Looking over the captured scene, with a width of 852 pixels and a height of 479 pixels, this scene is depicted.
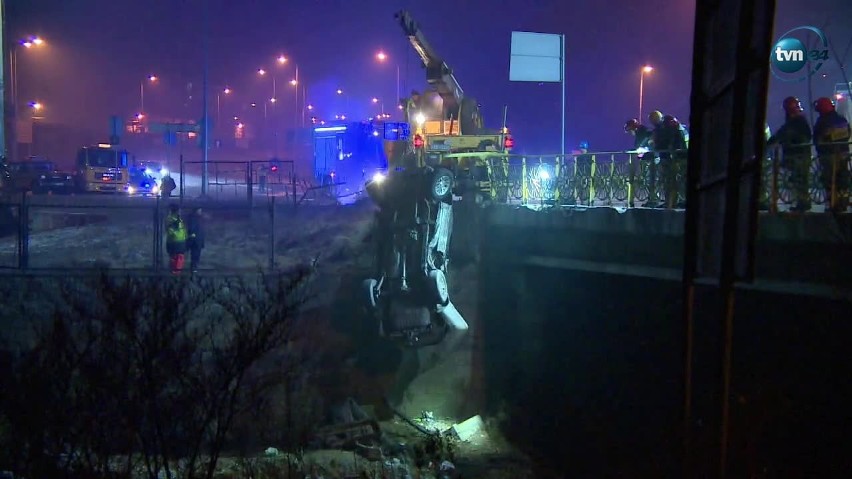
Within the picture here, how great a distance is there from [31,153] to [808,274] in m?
55.7

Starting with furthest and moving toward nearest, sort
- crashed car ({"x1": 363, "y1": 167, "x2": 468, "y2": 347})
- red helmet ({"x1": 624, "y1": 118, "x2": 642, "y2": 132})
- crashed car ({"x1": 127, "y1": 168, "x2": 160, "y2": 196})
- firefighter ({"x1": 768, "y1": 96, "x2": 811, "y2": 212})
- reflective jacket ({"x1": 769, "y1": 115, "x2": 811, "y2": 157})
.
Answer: crashed car ({"x1": 127, "y1": 168, "x2": 160, "y2": 196}), crashed car ({"x1": 363, "y1": 167, "x2": 468, "y2": 347}), red helmet ({"x1": 624, "y1": 118, "x2": 642, "y2": 132}), reflective jacket ({"x1": 769, "y1": 115, "x2": 811, "y2": 157}), firefighter ({"x1": 768, "y1": 96, "x2": 811, "y2": 212})

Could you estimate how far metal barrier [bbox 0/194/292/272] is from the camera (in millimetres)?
17672

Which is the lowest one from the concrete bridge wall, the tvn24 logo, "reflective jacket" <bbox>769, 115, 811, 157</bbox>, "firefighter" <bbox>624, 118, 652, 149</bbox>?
the concrete bridge wall

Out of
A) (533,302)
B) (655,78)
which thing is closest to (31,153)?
(655,78)

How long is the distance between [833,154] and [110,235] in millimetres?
19426

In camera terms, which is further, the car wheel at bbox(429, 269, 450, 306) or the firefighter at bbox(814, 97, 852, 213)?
the car wheel at bbox(429, 269, 450, 306)

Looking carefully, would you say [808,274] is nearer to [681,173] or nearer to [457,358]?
[681,173]

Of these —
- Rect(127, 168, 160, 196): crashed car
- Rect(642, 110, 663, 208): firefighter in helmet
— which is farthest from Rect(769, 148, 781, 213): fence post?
Rect(127, 168, 160, 196): crashed car

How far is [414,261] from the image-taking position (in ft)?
55.2

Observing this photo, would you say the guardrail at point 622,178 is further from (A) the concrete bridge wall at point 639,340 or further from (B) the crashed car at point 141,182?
(B) the crashed car at point 141,182

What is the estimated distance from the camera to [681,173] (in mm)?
11594

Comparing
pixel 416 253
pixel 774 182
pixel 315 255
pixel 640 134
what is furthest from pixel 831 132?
pixel 315 255

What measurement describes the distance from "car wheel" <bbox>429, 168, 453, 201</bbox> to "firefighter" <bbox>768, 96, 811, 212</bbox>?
7718mm

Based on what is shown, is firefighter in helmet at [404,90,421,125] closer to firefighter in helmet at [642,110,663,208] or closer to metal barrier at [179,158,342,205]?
metal barrier at [179,158,342,205]
